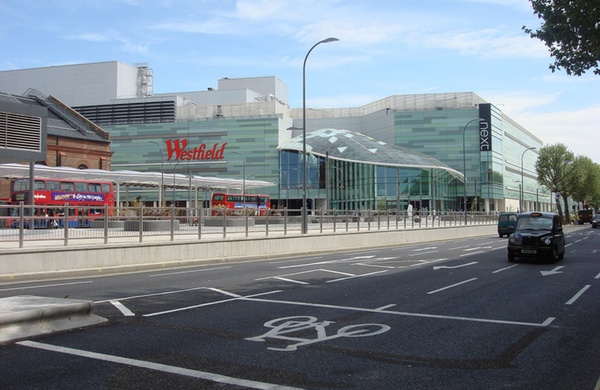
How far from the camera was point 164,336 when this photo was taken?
24.7 ft

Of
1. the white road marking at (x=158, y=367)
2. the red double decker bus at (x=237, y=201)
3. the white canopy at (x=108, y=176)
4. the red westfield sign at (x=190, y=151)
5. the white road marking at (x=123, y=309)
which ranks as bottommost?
the white road marking at (x=123, y=309)

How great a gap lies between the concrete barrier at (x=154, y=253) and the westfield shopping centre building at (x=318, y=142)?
62.1 meters

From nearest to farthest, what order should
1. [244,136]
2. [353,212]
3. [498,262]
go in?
1. [498,262]
2. [353,212]
3. [244,136]

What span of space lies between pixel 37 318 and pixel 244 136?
104 meters

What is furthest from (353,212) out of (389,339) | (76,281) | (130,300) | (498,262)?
(389,339)

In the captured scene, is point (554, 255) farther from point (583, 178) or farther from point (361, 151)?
point (583, 178)

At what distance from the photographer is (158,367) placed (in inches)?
234

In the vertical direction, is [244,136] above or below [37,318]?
above

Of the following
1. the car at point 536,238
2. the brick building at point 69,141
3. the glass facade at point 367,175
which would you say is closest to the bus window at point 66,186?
the brick building at point 69,141

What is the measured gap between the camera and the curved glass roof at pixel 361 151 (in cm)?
8931

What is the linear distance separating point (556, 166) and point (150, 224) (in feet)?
285

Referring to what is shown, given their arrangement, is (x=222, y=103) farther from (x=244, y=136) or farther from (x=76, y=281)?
(x=76, y=281)

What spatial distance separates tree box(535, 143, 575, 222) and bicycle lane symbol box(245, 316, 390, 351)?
3569 inches

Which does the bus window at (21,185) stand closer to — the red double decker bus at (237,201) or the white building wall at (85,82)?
→ the red double decker bus at (237,201)
